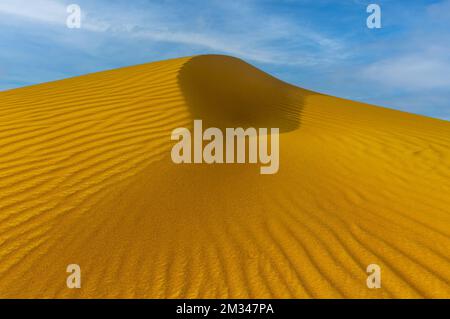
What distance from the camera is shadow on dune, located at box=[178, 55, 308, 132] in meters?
7.31

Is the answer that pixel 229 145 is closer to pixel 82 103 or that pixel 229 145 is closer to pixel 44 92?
pixel 82 103

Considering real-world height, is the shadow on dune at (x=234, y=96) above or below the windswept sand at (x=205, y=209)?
above

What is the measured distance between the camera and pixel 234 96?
8438 mm

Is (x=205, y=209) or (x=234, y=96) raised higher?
(x=234, y=96)

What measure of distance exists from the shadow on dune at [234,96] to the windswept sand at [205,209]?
104 mm

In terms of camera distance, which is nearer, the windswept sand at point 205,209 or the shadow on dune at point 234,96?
the windswept sand at point 205,209

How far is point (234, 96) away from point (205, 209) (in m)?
4.65

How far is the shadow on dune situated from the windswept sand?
0.10 m

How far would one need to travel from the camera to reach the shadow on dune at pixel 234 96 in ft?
24.0

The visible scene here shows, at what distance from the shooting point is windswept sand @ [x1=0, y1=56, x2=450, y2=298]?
127 inches

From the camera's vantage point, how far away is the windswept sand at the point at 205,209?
323 cm

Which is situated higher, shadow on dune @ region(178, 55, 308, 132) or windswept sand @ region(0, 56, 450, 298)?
shadow on dune @ region(178, 55, 308, 132)

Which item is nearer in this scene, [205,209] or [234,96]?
[205,209]

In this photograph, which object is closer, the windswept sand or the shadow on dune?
the windswept sand
